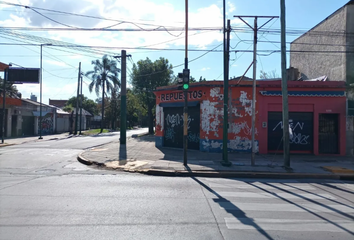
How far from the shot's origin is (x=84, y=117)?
57.6 metres

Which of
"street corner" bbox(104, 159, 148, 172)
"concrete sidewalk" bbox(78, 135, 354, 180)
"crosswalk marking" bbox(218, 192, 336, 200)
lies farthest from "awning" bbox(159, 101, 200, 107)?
"crosswalk marking" bbox(218, 192, 336, 200)

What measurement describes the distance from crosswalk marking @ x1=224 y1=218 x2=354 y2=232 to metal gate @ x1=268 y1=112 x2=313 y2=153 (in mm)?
11388

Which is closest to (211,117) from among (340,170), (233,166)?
(233,166)

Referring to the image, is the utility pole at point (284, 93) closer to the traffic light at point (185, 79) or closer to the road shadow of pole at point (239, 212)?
the traffic light at point (185, 79)

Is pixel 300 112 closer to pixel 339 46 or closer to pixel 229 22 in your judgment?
pixel 339 46

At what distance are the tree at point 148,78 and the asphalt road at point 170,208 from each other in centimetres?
2722

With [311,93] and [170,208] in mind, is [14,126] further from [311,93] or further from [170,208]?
[170,208]

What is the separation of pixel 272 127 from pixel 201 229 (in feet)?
42.3

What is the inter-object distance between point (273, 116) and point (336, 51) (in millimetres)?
6831

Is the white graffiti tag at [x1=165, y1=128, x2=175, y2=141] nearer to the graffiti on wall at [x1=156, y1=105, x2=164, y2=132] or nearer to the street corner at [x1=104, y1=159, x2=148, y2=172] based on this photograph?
the graffiti on wall at [x1=156, y1=105, x2=164, y2=132]

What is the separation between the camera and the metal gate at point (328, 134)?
1708 cm

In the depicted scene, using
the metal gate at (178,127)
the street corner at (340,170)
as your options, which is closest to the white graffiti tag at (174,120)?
the metal gate at (178,127)

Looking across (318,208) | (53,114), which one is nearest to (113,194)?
(318,208)

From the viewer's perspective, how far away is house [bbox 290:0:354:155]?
55.5 feet
